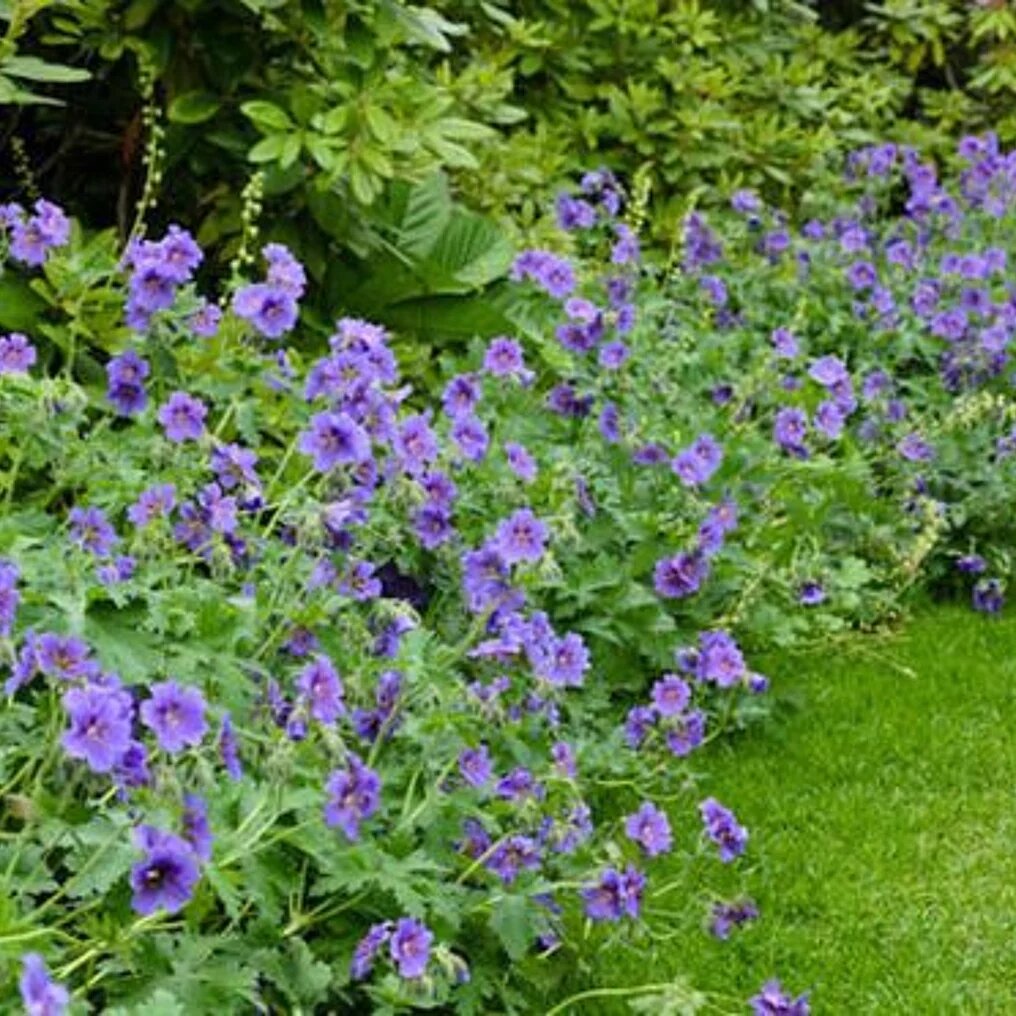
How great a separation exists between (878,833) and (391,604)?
1303 millimetres

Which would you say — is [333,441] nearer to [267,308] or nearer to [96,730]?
[267,308]

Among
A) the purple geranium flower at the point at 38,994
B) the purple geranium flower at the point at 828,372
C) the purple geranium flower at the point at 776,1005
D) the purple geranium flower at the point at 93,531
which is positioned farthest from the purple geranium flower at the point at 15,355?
the purple geranium flower at the point at 828,372

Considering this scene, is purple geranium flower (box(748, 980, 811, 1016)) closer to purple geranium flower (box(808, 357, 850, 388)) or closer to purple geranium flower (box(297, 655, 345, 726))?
purple geranium flower (box(297, 655, 345, 726))

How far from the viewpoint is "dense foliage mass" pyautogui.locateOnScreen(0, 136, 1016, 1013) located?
234 centimetres

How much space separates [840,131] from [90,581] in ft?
15.4

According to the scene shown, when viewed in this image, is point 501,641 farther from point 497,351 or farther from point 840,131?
point 840,131

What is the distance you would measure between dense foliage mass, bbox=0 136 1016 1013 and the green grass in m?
0.11

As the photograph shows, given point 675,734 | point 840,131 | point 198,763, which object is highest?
point 198,763

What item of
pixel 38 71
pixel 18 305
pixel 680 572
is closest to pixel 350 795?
pixel 680 572

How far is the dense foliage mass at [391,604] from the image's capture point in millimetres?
2336

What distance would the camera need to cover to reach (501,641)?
2.82 m

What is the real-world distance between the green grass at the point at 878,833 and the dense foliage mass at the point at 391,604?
11 centimetres

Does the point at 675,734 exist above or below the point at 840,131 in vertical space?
above

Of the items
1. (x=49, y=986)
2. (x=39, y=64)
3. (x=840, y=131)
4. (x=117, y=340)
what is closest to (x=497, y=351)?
(x=117, y=340)
